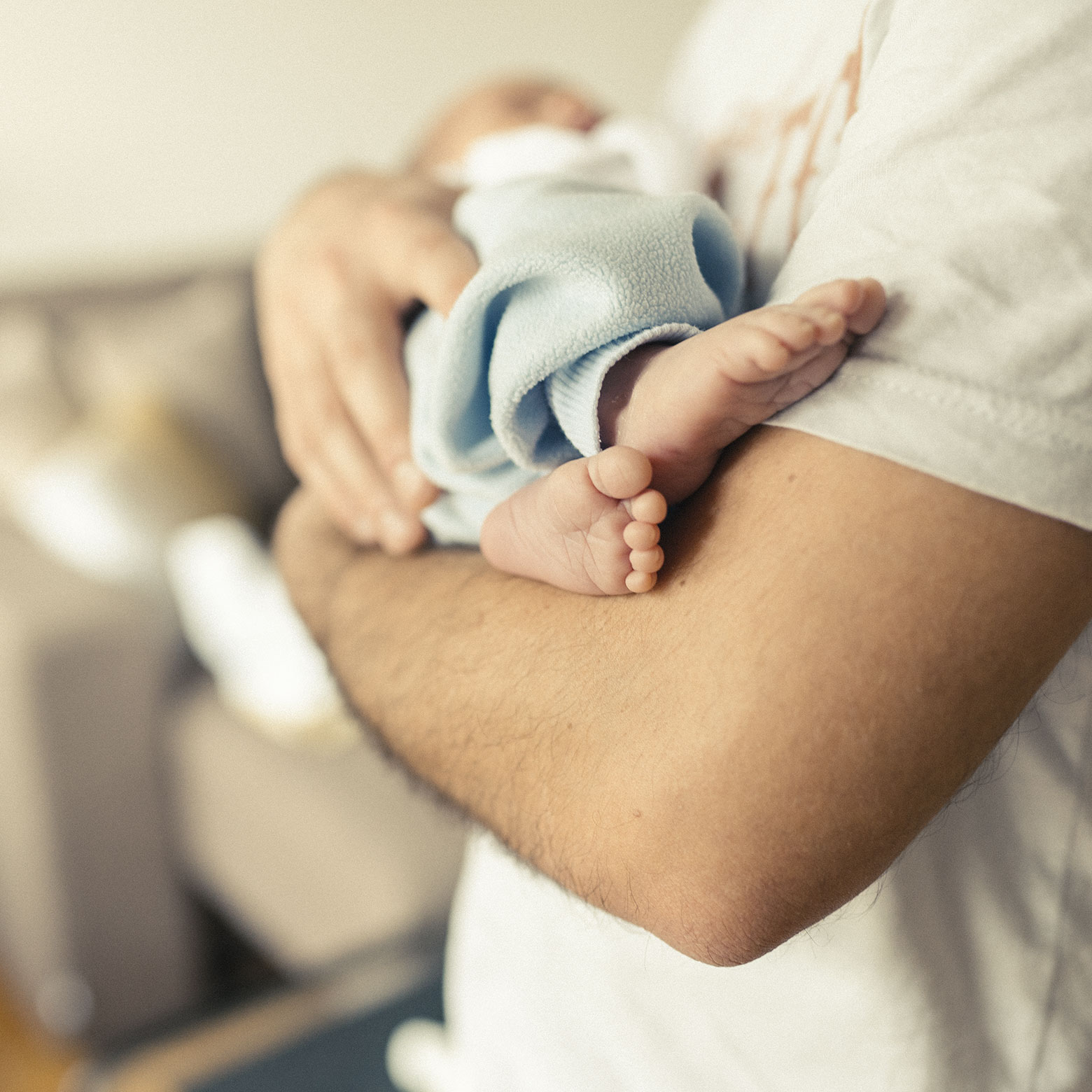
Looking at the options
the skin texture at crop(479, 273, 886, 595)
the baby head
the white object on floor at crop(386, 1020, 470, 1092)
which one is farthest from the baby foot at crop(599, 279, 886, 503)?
the baby head

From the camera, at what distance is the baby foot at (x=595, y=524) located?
14.9 inches

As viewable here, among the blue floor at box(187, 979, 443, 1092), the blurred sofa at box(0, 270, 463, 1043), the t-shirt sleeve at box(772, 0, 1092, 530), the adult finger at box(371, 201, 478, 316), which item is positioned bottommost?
the blurred sofa at box(0, 270, 463, 1043)

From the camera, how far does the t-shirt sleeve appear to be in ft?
1.03

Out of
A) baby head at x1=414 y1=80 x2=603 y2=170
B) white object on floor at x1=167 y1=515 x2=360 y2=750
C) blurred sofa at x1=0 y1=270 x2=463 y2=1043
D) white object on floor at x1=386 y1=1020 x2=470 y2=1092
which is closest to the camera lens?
white object on floor at x1=386 y1=1020 x2=470 y2=1092

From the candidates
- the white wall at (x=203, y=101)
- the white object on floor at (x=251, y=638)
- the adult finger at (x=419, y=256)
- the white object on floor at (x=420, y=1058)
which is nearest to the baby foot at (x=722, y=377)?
the adult finger at (x=419, y=256)

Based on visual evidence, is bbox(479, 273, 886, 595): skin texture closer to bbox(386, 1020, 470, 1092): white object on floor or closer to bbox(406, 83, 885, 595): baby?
bbox(406, 83, 885, 595): baby

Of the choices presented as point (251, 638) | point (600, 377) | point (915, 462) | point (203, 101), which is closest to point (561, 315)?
point (600, 377)

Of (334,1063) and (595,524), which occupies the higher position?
(595,524)

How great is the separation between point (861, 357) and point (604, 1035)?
39cm

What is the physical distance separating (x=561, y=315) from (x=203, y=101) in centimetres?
231

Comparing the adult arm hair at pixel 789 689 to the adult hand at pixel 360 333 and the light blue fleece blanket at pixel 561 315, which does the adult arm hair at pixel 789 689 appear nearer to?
the light blue fleece blanket at pixel 561 315

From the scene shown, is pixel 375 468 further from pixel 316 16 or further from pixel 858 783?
pixel 316 16

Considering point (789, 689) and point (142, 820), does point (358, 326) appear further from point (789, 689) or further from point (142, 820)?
point (142, 820)

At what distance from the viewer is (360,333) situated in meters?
0.63
